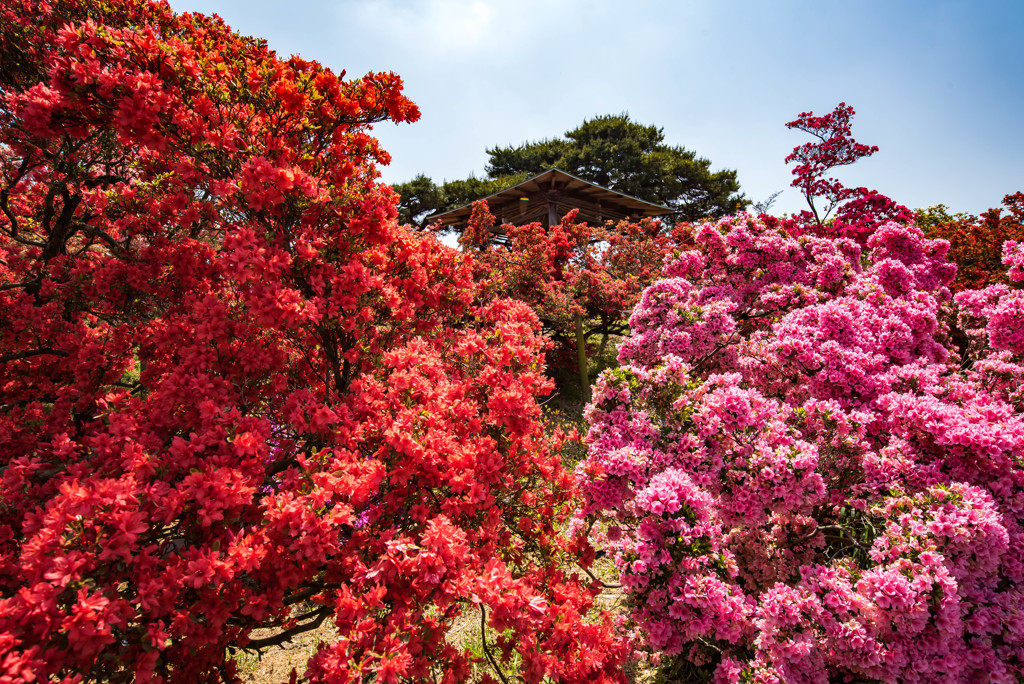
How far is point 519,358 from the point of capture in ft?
11.4

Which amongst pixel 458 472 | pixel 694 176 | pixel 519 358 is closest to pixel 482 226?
pixel 519 358

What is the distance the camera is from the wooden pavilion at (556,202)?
699 inches

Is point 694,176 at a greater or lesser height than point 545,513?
greater

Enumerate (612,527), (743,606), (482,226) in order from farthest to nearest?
1. (482,226)
2. (612,527)
3. (743,606)

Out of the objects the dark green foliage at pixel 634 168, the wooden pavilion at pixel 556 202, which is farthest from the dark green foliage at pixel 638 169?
the wooden pavilion at pixel 556 202

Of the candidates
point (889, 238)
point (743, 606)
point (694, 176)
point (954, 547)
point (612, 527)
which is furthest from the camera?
point (694, 176)

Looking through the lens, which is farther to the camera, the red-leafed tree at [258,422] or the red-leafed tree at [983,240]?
the red-leafed tree at [983,240]

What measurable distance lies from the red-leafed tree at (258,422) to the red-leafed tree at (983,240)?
951cm

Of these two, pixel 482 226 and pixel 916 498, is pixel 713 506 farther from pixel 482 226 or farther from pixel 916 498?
pixel 482 226

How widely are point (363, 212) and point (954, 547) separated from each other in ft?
12.3

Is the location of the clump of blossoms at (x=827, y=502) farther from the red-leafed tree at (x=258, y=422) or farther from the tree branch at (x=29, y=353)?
the tree branch at (x=29, y=353)

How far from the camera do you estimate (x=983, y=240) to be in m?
10.5

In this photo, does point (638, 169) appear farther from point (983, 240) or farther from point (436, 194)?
point (983, 240)

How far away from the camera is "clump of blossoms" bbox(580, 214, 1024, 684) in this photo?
2.50 m
